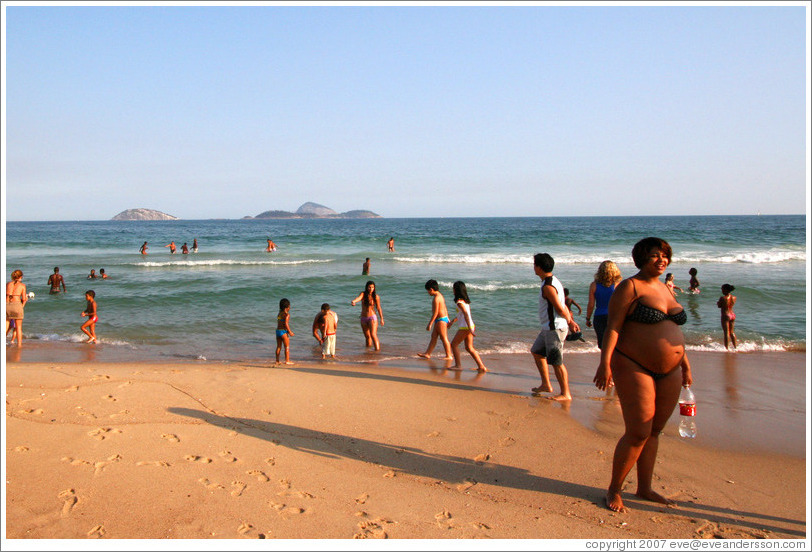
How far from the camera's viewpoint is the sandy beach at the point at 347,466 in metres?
3.64

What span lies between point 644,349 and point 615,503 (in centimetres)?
113

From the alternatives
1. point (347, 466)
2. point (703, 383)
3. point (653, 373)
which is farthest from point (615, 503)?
point (703, 383)

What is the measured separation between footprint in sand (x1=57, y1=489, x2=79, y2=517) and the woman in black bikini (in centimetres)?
359

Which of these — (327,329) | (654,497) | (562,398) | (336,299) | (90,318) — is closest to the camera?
(654,497)

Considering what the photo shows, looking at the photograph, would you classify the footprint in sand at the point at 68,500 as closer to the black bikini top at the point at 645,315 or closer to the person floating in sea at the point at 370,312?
the black bikini top at the point at 645,315

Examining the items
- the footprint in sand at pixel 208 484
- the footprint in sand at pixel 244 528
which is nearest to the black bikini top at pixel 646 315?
the footprint in sand at pixel 244 528

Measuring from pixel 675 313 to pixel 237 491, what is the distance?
3271 mm

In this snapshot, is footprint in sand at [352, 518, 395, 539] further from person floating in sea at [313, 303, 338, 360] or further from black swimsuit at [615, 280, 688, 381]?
person floating in sea at [313, 303, 338, 360]

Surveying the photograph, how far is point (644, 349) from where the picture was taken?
12.0ft

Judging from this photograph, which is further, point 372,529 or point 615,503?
point 615,503

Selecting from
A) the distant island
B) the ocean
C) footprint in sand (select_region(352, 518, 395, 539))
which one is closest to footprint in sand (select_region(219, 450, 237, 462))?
footprint in sand (select_region(352, 518, 395, 539))

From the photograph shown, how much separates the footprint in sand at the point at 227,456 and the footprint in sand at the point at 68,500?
106cm

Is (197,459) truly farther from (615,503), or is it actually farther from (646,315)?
(646,315)

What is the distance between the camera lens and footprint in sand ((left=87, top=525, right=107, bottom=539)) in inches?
134
